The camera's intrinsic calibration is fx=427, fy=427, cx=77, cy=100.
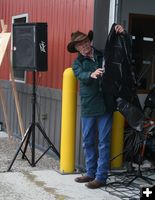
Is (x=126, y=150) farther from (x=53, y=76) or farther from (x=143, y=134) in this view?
(x=53, y=76)

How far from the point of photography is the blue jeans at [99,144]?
5.13 metres

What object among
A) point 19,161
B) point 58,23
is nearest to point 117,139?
point 19,161

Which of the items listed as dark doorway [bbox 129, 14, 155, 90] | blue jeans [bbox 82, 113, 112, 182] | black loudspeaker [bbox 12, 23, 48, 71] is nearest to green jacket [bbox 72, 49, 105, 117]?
blue jeans [bbox 82, 113, 112, 182]

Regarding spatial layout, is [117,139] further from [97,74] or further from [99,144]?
[97,74]

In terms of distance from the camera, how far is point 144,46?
6.73 metres

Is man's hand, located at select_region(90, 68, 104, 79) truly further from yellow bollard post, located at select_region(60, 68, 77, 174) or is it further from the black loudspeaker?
the black loudspeaker

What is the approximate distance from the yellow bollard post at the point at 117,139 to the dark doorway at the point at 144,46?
983 millimetres

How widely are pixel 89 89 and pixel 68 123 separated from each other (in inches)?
32.3

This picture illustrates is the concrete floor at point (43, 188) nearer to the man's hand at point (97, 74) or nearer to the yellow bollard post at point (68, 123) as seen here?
the yellow bollard post at point (68, 123)

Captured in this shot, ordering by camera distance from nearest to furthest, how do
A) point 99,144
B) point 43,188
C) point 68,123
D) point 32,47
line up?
1. point 43,188
2. point 99,144
3. point 68,123
4. point 32,47

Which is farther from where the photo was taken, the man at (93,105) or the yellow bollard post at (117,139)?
the yellow bollard post at (117,139)

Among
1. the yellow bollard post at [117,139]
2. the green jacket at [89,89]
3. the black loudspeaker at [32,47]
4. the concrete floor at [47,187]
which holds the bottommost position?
the concrete floor at [47,187]

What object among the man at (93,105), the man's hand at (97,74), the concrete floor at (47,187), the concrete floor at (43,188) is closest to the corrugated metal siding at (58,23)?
the man at (93,105)

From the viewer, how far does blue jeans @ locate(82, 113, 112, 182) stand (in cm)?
513
